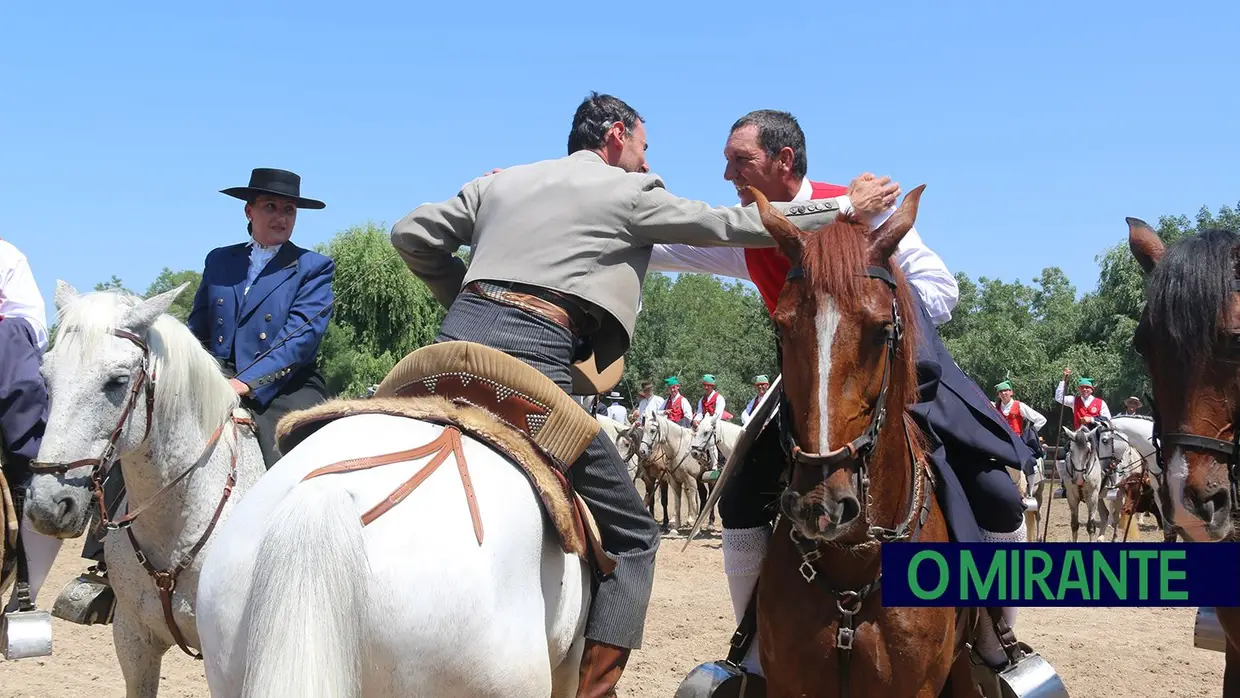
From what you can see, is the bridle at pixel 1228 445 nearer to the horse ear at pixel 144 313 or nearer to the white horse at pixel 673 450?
the horse ear at pixel 144 313

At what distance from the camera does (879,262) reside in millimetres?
3355

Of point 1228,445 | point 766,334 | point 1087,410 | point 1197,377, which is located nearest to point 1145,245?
point 1197,377

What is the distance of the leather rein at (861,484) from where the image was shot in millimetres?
3020

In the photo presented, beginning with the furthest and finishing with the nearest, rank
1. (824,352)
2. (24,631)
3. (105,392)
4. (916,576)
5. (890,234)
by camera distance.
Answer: (24,631), (105,392), (890,234), (916,576), (824,352)

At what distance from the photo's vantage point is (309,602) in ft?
8.38

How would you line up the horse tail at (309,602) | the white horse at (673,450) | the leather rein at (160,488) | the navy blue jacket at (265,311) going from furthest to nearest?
the white horse at (673,450), the navy blue jacket at (265,311), the leather rein at (160,488), the horse tail at (309,602)

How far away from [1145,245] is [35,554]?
18.3ft

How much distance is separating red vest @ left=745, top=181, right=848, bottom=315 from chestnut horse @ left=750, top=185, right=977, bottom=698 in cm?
99

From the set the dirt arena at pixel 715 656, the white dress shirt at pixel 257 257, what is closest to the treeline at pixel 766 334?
the dirt arena at pixel 715 656

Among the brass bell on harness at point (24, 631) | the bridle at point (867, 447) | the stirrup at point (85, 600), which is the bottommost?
the brass bell on harness at point (24, 631)

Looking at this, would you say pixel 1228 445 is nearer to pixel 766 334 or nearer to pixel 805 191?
pixel 805 191

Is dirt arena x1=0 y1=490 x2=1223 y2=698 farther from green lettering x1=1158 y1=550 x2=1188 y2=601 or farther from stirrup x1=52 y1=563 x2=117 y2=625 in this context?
green lettering x1=1158 y1=550 x2=1188 y2=601

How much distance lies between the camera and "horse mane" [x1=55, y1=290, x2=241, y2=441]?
446 centimetres

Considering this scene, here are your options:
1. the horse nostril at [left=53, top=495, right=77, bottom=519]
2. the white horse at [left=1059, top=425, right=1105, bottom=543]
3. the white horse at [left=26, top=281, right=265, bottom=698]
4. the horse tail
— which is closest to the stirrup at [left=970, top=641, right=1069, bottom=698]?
the horse tail
